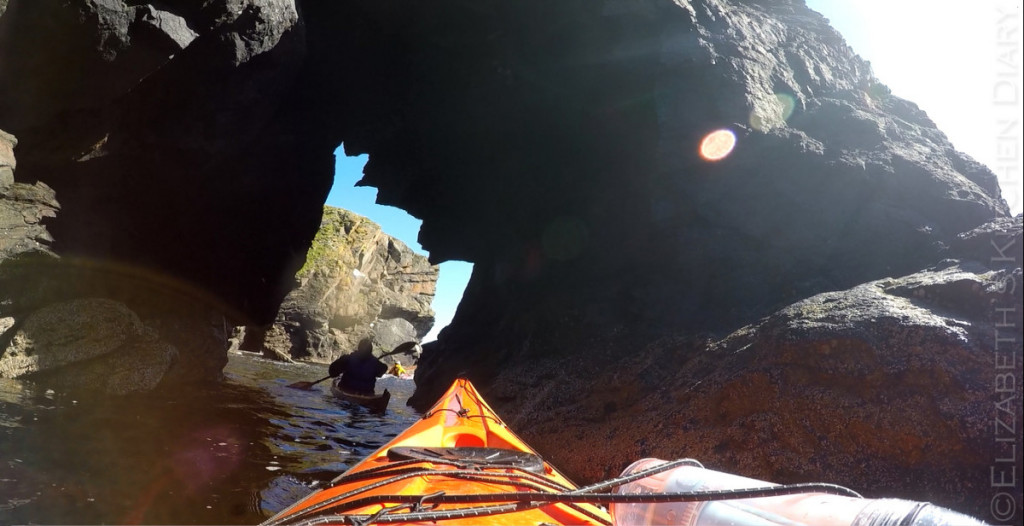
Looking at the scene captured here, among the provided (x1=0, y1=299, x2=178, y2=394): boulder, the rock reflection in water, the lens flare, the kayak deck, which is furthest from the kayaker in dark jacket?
the lens flare

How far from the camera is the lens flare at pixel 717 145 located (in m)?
8.25

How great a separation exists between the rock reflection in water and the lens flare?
6788 millimetres

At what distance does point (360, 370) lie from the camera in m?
10.3

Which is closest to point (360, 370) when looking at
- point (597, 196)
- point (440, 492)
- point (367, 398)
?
point (367, 398)

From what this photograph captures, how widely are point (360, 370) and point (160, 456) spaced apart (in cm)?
576

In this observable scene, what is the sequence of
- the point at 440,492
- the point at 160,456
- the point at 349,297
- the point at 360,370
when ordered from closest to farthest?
the point at 440,492 → the point at 160,456 → the point at 360,370 → the point at 349,297

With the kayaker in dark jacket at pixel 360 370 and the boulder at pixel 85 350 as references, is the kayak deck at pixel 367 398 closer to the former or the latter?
the kayaker in dark jacket at pixel 360 370

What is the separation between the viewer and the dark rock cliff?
15.2 feet

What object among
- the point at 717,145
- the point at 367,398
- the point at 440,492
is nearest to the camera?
the point at 440,492

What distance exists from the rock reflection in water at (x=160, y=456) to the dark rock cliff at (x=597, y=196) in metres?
2.77

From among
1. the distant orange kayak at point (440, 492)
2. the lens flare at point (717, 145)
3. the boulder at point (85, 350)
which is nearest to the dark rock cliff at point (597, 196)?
the lens flare at point (717, 145)

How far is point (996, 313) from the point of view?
441cm

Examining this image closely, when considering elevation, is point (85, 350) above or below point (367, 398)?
above

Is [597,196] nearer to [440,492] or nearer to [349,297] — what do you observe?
[440,492]
